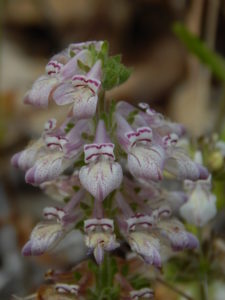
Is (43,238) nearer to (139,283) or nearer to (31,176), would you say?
(31,176)

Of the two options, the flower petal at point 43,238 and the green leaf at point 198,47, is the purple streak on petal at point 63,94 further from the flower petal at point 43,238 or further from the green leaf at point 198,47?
the green leaf at point 198,47

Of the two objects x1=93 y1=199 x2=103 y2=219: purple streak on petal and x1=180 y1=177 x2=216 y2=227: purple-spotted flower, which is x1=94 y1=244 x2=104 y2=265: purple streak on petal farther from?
x1=180 y1=177 x2=216 y2=227: purple-spotted flower

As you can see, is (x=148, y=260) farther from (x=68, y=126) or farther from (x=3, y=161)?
(x=3, y=161)

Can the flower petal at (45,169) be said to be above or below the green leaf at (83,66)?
below

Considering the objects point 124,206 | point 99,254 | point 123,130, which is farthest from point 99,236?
point 123,130

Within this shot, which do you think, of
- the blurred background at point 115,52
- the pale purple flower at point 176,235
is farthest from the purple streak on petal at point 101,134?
the blurred background at point 115,52

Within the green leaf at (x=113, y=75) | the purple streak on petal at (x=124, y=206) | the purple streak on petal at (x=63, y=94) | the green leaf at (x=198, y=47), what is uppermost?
the green leaf at (x=198, y=47)

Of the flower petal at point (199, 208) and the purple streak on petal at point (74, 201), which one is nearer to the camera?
the purple streak on petal at point (74, 201)

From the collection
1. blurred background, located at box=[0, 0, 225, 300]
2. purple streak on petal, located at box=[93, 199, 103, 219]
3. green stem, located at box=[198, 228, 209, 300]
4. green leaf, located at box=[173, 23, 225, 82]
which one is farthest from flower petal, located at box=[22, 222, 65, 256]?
blurred background, located at box=[0, 0, 225, 300]

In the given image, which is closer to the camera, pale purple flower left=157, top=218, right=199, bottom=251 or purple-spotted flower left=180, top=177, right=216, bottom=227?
pale purple flower left=157, top=218, right=199, bottom=251
